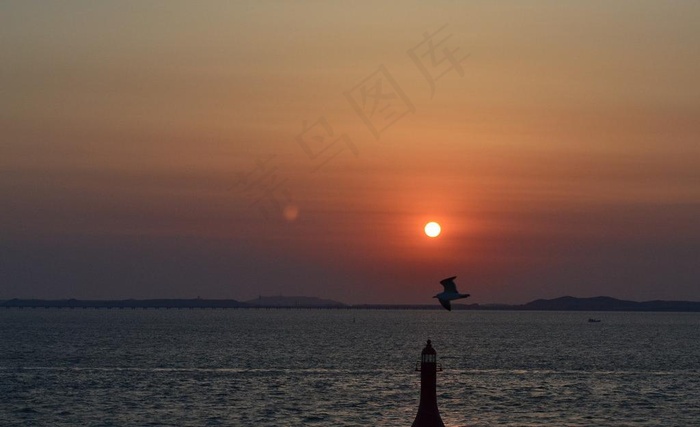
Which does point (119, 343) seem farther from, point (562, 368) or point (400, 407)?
point (400, 407)

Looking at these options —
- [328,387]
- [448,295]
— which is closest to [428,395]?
[448,295]

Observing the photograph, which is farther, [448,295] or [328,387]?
[328,387]

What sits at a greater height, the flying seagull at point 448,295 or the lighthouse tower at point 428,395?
the flying seagull at point 448,295

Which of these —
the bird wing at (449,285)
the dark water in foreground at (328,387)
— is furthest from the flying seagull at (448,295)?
the dark water in foreground at (328,387)

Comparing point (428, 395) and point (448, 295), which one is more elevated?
point (448, 295)

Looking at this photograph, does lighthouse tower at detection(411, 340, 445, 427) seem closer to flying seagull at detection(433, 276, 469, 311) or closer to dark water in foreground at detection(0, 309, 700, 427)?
flying seagull at detection(433, 276, 469, 311)

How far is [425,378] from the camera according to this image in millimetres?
60094

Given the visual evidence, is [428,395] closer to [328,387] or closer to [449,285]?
[449,285]

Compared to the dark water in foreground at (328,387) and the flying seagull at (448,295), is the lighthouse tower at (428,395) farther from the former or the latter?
the dark water in foreground at (328,387)

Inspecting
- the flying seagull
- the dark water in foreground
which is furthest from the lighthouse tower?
the dark water in foreground

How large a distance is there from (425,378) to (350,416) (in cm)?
2183

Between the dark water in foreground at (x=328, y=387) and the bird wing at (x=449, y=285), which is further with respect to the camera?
the dark water in foreground at (x=328, y=387)

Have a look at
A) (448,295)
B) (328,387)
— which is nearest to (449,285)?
(448,295)

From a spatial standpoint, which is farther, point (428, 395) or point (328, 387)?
point (328, 387)
